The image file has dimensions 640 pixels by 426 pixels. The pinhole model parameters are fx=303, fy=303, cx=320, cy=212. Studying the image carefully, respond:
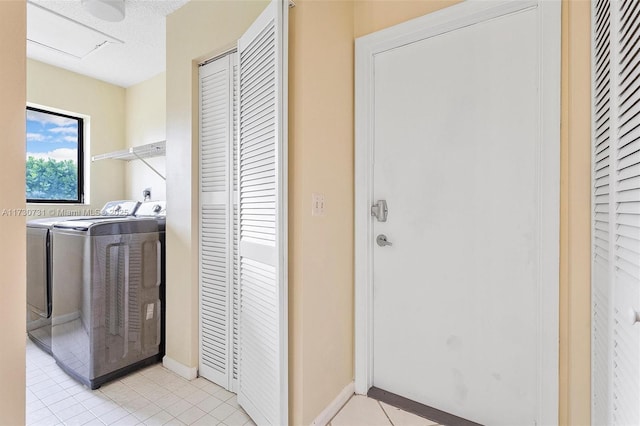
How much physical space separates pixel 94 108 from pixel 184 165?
1755mm

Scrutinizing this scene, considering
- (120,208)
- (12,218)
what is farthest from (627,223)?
(120,208)

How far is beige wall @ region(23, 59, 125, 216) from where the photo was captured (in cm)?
255

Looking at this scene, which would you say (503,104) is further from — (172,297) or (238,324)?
(172,297)

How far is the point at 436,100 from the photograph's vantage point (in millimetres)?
1571

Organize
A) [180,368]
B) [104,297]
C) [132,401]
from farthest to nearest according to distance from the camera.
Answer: [180,368] → [104,297] → [132,401]

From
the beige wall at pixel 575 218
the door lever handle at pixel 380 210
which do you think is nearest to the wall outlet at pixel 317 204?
the door lever handle at pixel 380 210

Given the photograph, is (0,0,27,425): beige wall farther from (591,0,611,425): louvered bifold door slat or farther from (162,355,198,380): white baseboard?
(591,0,611,425): louvered bifold door slat

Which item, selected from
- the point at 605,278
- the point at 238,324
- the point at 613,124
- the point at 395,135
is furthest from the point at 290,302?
the point at 613,124

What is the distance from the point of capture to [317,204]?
1487 mm

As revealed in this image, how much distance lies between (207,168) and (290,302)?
1073 millimetres

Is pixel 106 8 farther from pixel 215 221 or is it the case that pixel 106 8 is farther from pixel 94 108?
pixel 215 221

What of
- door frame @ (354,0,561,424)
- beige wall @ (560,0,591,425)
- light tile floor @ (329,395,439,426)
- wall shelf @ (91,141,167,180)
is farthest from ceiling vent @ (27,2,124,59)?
light tile floor @ (329,395,439,426)

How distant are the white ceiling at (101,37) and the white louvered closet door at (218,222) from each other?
0.63 meters

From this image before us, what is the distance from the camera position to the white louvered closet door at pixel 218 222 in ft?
5.99
